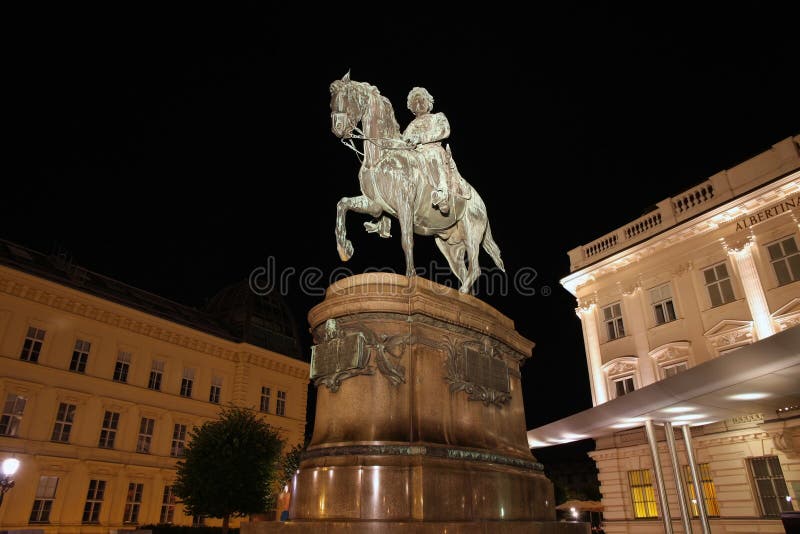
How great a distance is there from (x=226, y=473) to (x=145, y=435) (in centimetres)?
989

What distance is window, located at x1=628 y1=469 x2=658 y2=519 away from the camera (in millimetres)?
21125

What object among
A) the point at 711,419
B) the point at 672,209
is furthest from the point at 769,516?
the point at 672,209

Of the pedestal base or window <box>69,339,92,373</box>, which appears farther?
window <box>69,339,92,373</box>

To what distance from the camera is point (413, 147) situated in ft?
26.8

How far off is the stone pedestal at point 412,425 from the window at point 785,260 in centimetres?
1663

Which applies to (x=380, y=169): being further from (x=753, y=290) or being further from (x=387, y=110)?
(x=753, y=290)

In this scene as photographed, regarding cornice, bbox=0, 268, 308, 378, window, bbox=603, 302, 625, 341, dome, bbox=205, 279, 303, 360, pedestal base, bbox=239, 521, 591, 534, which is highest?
dome, bbox=205, 279, 303, 360

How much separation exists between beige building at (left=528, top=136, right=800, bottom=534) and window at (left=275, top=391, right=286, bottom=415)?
22.0m

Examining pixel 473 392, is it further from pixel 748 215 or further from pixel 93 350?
pixel 93 350

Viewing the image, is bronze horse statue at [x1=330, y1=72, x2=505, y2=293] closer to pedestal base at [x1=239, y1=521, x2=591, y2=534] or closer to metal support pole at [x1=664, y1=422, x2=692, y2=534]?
pedestal base at [x1=239, y1=521, x2=591, y2=534]

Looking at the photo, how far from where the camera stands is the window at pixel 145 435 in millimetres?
29109

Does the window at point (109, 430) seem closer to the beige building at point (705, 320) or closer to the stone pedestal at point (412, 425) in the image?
the beige building at point (705, 320)

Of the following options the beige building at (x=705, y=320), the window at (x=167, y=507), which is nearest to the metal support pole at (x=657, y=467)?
the beige building at (x=705, y=320)

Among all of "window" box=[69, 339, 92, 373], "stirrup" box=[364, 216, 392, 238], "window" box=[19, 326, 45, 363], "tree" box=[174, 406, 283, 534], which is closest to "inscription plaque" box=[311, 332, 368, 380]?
"stirrup" box=[364, 216, 392, 238]
